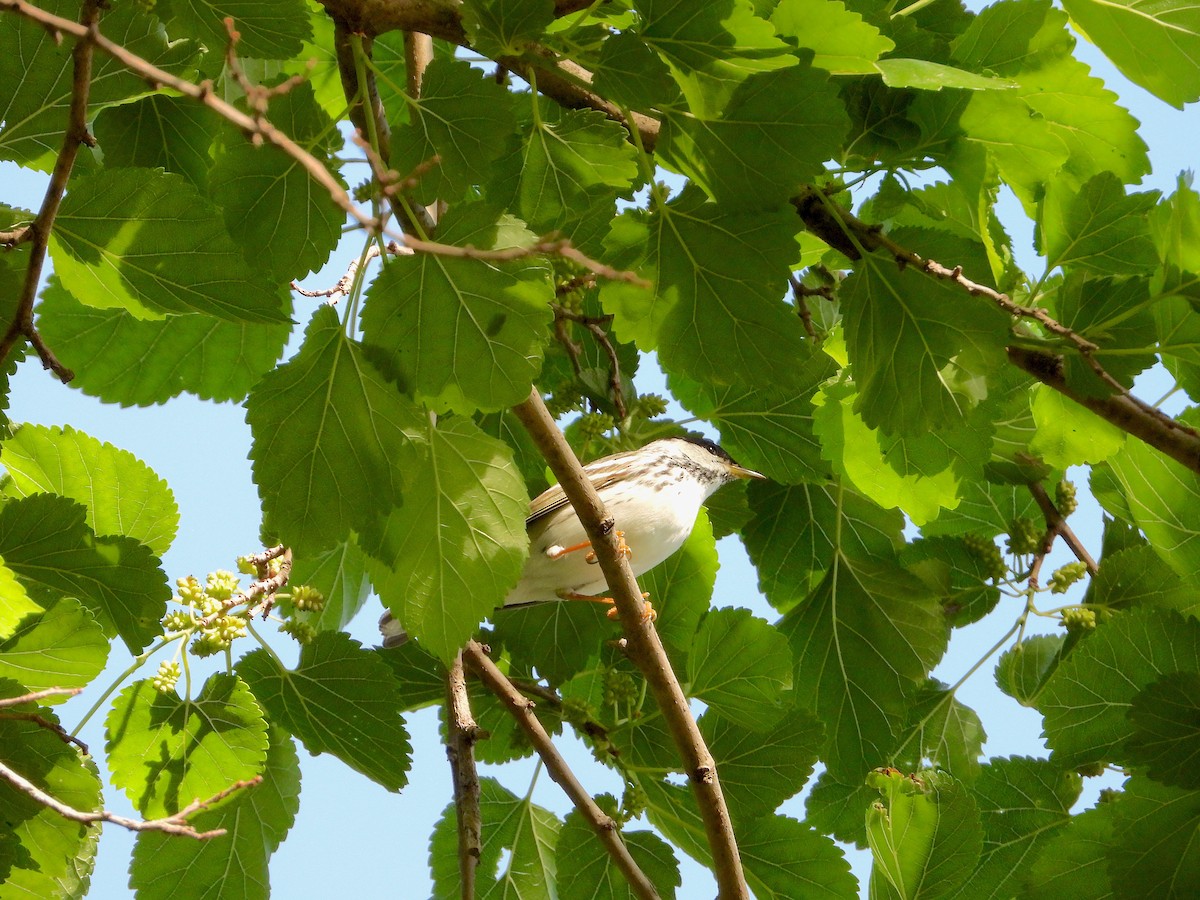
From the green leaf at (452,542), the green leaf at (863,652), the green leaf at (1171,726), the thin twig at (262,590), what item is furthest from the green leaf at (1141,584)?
the thin twig at (262,590)

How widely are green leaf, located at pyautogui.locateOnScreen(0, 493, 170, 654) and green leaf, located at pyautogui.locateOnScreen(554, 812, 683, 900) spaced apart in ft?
4.76

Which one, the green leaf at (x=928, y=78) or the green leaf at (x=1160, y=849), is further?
the green leaf at (x=1160, y=849)

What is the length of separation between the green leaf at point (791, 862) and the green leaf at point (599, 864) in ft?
0.81

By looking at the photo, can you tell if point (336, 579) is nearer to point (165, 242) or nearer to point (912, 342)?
point (165, 242)

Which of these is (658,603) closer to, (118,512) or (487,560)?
(487,560)

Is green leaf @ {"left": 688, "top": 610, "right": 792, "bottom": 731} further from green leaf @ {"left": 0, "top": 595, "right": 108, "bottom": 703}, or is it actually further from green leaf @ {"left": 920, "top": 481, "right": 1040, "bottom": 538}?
green leaf @ {"left": 0, "top": 595, "right": 108, "bottom": 703}

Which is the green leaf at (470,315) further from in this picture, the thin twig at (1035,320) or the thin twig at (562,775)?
the thin twig at (562,775)

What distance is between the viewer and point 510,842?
3875 millimetres

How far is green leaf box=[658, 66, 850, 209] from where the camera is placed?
2301mm

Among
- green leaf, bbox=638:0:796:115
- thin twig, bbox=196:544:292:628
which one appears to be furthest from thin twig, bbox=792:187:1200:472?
thin twig, bbox=196:544:292:628

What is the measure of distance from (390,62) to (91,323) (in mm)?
1362

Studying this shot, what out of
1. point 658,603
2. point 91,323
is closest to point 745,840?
point 658,603

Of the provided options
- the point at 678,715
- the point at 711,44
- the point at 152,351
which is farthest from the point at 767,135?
the point at 152,351

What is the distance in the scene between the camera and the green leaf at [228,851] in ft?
10.3
